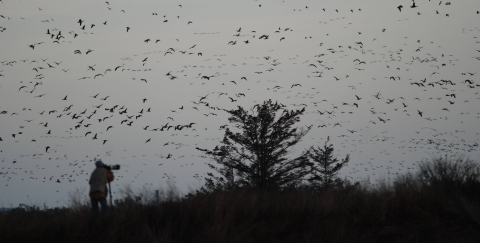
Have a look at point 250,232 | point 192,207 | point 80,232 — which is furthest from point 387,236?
point 80,232

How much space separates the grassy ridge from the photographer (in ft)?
1.26

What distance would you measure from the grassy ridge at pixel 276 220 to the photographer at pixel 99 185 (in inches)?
15.2

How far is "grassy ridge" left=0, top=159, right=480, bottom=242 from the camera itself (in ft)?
54.2

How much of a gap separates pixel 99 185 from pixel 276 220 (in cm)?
502

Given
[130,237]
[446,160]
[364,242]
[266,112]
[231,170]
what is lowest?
[364,242]

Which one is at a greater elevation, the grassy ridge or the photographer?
the photographer

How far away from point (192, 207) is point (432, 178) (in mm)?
8110

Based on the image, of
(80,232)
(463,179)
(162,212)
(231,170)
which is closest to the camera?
(80,232)

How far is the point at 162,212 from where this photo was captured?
17.6 meters

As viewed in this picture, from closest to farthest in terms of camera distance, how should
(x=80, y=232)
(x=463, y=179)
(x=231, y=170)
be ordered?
(x=80, y=232) < (x=463, y=179) < (x=231, y=170)

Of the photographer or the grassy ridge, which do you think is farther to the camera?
the photographer

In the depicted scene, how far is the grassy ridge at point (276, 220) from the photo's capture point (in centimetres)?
1652

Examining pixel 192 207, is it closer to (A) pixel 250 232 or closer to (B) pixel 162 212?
(B) pixel 162 212

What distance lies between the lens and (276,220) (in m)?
17.5
